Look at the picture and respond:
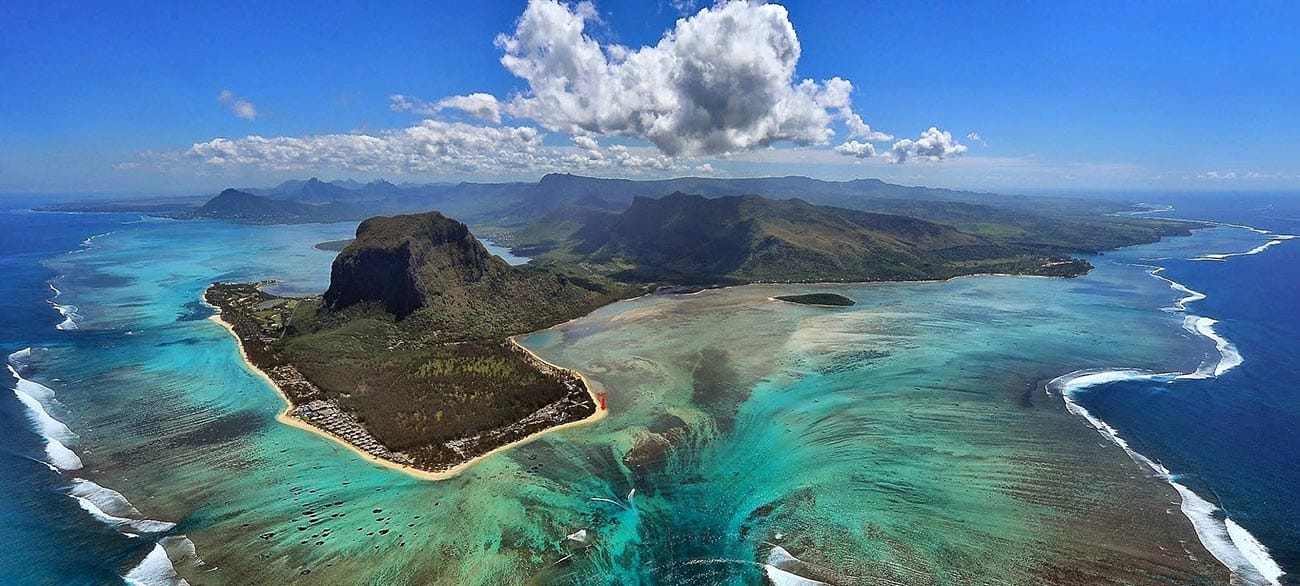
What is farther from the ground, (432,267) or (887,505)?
(432,267)

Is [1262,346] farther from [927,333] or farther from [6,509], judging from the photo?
[6,509]

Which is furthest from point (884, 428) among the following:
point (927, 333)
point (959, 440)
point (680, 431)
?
point (927, 333)

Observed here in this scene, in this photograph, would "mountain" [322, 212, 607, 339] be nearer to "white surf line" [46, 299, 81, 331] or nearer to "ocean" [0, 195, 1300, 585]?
"ocean" [0, 195, 1300, 585]

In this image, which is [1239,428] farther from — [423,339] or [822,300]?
[423,339]

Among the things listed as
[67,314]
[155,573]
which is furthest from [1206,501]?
[67,314]

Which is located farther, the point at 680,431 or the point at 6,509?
the point at 680,431

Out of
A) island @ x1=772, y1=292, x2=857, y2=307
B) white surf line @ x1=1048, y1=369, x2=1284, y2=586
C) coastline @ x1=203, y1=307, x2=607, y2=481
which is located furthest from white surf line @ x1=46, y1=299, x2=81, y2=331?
white surf line @ x1=1048, y1=369, x2=1284, y2=586
